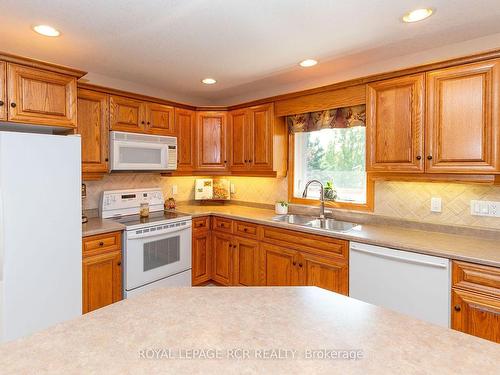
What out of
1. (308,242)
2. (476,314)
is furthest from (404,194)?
(476,314)

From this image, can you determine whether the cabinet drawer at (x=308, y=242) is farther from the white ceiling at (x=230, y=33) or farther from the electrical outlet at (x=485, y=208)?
the white ceiling at (x=230, y=33)

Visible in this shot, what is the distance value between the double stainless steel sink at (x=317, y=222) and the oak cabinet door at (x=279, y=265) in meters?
0.29

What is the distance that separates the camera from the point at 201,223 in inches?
131

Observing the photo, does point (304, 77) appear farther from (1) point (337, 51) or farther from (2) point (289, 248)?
(2) point (289, 248)

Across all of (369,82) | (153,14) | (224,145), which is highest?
(153,14)

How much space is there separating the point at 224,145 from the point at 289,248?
1564mm

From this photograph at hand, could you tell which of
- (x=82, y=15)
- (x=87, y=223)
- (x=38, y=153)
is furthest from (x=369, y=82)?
(x=87, y=223)

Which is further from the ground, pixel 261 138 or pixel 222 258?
pixel 261 138

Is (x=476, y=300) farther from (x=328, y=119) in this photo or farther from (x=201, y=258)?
(x=201, y=258)

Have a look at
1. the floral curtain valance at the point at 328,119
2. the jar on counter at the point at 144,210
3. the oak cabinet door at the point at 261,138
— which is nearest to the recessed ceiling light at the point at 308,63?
the floral curtain valance at the point at 328,119

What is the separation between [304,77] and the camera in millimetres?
3059

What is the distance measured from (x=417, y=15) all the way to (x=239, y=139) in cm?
209

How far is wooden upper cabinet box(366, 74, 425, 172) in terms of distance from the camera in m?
2.18

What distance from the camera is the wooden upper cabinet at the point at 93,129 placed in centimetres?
266
